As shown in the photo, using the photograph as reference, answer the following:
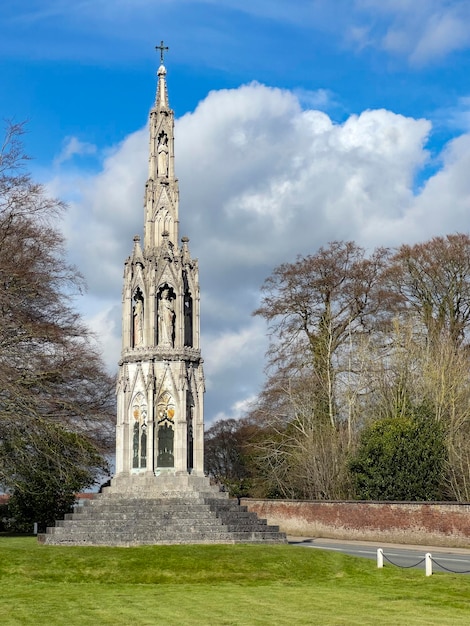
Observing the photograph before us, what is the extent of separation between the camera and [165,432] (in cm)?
2833

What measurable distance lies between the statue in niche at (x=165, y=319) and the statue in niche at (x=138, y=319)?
69cm

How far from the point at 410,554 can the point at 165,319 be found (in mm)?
11157

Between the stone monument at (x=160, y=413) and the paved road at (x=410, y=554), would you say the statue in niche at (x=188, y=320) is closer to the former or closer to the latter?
the stone monument at (x=160, y=413)

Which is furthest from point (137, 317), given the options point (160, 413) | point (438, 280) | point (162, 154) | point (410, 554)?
point (438, 280)

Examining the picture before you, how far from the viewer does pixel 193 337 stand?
2942cm

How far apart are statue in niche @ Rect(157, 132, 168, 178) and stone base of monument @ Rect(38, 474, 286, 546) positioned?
11.0 m

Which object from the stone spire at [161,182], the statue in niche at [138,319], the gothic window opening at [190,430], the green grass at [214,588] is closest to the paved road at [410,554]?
the green grass at [214,588]

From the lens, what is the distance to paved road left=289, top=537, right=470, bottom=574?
75.0 ft

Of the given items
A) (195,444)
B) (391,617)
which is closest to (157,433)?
(195,444)

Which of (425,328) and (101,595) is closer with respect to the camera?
(101,595)

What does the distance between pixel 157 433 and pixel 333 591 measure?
11.2m

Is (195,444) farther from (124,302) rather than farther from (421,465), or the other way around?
(421,465)

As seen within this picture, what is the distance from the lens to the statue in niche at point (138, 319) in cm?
2947

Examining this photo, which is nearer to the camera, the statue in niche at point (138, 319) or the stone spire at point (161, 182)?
the statue in niche at point (138, 319)
